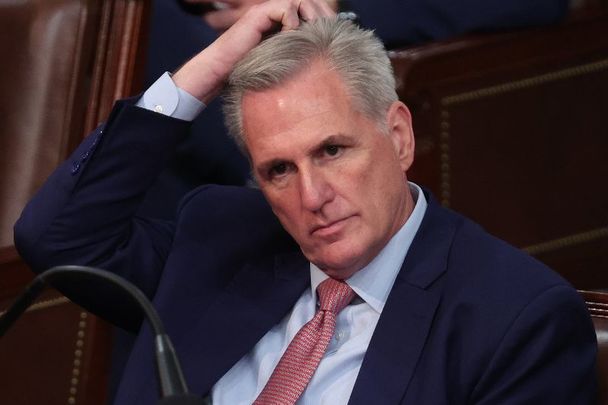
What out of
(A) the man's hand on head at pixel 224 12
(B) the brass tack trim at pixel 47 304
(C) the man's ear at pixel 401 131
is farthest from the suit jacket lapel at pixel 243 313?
(A) the man's hand on head at pixel 224 12

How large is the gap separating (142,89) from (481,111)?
0.68 metres

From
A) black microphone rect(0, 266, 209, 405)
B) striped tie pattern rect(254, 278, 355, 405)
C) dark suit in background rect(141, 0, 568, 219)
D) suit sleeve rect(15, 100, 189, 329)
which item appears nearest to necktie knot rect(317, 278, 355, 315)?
striped tie pattern rect(254, 278, 355, 405)

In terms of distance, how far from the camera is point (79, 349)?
2.41 m

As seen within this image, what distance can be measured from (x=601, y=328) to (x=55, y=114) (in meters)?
1.19

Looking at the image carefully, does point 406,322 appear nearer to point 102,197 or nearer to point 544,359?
point 544,359

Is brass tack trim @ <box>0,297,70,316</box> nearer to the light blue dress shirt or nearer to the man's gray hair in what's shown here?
the light blue dress shirt

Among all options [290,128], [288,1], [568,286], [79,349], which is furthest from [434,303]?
[79,349]

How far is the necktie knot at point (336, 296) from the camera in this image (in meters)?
1.71

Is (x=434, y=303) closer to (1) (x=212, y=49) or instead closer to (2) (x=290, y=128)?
(2) (x=290, y=128)

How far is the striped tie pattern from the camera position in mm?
1652

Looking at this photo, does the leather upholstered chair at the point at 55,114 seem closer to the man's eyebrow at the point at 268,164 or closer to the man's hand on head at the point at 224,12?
the man's hand on head at the point at 224,12

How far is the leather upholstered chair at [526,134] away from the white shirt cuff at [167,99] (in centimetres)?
74

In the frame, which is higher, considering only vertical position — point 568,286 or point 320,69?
point 320,69

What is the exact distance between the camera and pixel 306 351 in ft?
5.52
